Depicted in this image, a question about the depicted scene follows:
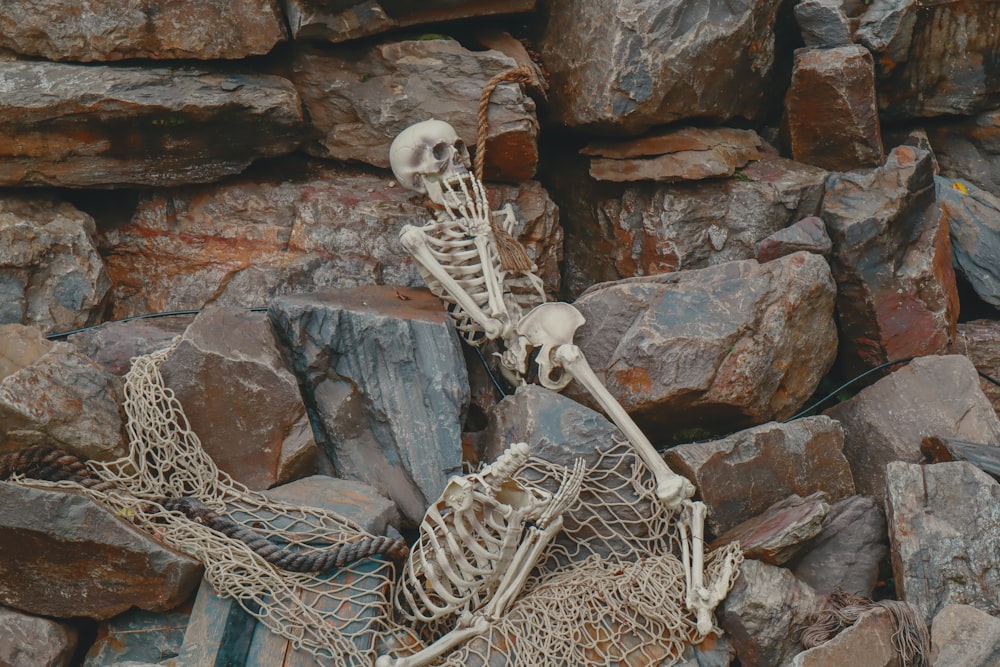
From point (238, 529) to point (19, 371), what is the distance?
42.7 inches

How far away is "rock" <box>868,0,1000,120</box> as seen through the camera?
260 inches

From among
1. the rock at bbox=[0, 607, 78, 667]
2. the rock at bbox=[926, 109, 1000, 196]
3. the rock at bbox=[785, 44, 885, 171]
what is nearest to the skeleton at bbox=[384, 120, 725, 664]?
the rock at bbox=[0, 607, 78, 667]

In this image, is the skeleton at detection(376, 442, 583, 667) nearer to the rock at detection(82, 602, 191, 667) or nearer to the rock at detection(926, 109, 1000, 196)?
the rock at detection(82, 602, 191, 667)

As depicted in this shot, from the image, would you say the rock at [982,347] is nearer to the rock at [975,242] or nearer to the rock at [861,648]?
the rock at [975,242]

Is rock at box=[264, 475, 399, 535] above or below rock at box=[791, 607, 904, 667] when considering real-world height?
above

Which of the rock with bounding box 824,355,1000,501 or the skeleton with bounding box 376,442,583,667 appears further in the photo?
the rock with bounding box 824,355,1000,501

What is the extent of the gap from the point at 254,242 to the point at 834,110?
357 centimetres

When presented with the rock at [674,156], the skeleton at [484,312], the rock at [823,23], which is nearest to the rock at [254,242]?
the skeleton at [484,312]

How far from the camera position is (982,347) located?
19.9ft

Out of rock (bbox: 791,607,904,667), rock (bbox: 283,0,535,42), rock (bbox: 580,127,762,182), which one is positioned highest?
rock (bbox: 283,0,535,42)

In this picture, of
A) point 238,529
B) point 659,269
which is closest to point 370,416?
point 238,529

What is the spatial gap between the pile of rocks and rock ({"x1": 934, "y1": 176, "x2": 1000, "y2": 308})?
0.02m

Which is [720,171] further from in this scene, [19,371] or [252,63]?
[19,371]

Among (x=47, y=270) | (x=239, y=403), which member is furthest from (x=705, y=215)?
(x=47, y=270)
